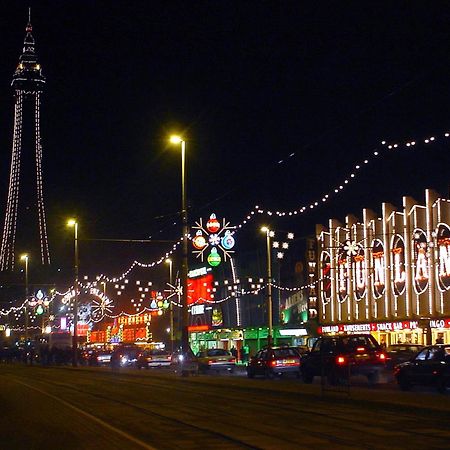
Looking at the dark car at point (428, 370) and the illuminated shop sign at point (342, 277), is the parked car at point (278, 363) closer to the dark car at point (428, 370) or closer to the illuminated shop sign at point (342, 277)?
the dark car at point (428, 370)

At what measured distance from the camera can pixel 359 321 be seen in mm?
58938

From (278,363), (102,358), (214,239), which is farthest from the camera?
(102,358)

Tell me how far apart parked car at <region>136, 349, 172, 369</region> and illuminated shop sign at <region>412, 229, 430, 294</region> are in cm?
1761

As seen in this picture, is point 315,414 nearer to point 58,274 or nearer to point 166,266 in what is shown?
point 166,266

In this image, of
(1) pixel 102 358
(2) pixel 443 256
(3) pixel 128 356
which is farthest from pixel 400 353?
(1) pixel 102 358

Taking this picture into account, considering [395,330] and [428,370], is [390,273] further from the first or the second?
[428,370]

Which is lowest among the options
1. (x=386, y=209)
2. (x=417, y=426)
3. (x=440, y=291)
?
(x=417, y=426)

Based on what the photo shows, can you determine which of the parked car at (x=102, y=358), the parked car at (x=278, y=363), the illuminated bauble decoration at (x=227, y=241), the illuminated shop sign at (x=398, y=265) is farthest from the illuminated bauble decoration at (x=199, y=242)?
the parked car at (x=278, y=363)

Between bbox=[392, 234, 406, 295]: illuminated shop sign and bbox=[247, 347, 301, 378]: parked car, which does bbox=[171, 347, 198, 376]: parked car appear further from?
bbox=[392, 234, 406, 295]: illuminated shop sign

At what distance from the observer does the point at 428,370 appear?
27.9 m

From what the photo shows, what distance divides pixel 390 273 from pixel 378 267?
4.72 ft

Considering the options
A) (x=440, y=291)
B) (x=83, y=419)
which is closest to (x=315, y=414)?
(x=83, y=419)

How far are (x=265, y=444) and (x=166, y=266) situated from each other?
3816 inches

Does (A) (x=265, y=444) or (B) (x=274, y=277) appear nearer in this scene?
(A) (x=265, y=444)
